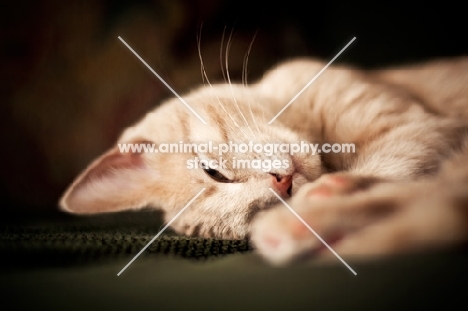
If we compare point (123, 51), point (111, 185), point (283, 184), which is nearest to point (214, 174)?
point (283, 184)

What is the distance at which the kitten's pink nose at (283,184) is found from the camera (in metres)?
1.02

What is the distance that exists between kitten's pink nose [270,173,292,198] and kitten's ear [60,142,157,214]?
37cm

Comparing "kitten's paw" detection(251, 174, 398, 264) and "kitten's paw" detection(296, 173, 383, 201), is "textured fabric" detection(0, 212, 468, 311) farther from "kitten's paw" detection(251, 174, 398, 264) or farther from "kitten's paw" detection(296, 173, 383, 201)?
"kitten's paw" detection(296, 173, 383, 201)

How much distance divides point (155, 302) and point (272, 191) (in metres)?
0.39

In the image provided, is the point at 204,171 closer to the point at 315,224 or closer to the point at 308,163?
the point at 308,163

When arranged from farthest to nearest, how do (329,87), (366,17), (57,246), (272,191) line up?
(329,87) < (366,17) < (272,191) < (57,246)

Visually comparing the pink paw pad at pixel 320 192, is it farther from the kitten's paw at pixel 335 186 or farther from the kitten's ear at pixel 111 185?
the kitten's ear at pixel 111 185

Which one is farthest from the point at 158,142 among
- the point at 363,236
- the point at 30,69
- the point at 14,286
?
the point at 363,236

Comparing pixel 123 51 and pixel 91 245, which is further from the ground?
pixel 123 51

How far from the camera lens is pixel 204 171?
111 cm

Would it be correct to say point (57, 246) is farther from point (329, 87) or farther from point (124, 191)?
point (329, 87)

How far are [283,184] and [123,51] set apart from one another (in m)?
0.60

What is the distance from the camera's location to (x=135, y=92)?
127 cm

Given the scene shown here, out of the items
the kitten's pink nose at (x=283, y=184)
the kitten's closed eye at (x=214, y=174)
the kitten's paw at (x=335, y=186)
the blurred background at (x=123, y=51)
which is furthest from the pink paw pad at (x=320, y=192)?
the blurred background at (x=123, y=51)
